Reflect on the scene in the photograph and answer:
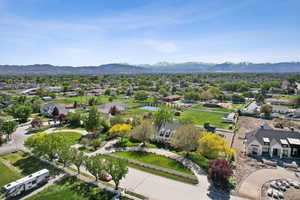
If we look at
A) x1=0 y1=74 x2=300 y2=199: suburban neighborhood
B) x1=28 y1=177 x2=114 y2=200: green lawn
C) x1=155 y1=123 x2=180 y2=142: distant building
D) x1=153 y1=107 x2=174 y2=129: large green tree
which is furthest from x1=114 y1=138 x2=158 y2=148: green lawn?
x1=28 y1=177 x2=114 y2=200: green lawn

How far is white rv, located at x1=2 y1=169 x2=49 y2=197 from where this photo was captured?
84.4 ft

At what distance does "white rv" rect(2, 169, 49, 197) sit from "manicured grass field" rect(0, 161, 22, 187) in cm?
441

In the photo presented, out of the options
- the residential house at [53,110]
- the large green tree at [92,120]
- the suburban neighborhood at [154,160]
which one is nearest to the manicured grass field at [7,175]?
the suburban neighborhood at [154,160]

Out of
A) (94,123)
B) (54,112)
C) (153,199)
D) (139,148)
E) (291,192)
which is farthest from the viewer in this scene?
(54,112)

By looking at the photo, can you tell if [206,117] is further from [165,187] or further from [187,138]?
[165,187]

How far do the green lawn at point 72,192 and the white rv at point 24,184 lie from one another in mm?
2096

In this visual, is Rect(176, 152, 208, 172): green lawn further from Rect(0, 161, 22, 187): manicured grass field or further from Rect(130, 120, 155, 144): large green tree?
Rect(0, 161, 22, 187): manicured grass field

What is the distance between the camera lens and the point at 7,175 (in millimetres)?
31484

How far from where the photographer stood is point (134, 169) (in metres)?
33.5

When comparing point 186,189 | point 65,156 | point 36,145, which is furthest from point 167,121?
point 36,145

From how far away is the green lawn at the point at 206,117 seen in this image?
6469cm

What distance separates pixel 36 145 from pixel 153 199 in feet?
80.7

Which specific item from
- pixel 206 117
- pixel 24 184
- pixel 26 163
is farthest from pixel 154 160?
pixel 206 117

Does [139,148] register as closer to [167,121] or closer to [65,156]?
[167,121]
